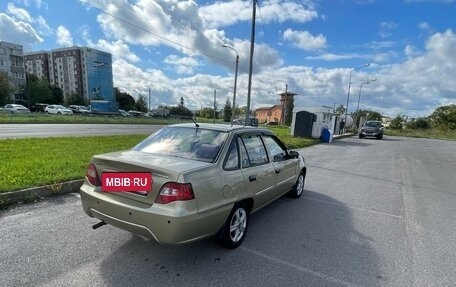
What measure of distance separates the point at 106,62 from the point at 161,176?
338 ft

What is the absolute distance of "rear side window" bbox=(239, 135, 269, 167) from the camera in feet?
12.7

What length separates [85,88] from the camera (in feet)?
323

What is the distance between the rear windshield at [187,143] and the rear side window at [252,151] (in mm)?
335

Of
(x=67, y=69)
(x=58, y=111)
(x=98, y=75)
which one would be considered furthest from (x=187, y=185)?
(x=67, y=69)

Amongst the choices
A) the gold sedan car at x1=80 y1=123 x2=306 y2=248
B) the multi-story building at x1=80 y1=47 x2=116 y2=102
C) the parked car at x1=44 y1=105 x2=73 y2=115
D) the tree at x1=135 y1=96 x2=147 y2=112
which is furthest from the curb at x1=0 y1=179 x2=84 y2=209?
the tree at x1=135 y1=96 x2=147 y2=112

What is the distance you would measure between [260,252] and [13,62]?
9872cm

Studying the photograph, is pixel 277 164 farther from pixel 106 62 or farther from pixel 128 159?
pixel 106 62

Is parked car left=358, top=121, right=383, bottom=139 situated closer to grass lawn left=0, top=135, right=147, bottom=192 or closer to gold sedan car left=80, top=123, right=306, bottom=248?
grass lawn left=0, top=135, right=147, bottom=192

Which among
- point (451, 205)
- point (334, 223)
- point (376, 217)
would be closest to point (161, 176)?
point (334, 223)

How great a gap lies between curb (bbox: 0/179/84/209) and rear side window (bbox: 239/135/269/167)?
3593 millimetres

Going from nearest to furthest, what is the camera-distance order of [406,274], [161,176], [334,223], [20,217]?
[161,176], [406,274], [20,217], [334,223]

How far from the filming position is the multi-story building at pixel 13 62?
77000mm

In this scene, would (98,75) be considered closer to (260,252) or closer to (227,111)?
(227,111)

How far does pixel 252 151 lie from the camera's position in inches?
161
